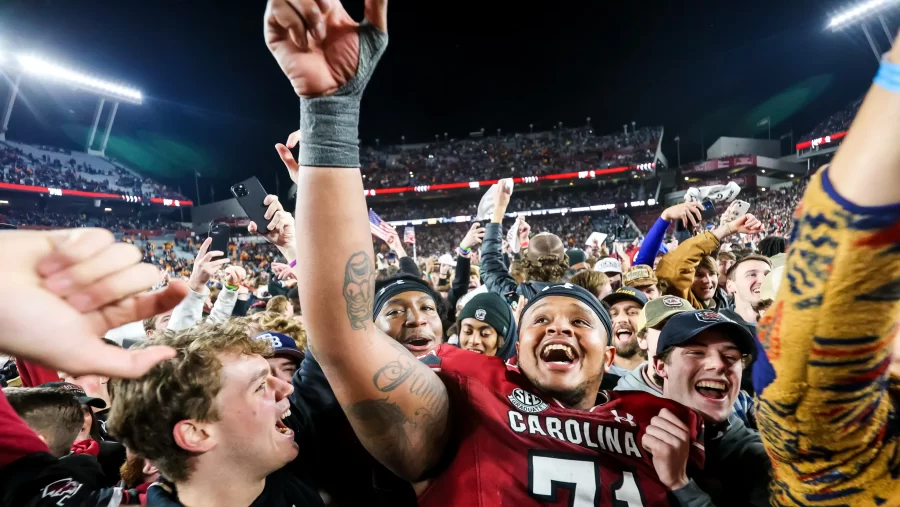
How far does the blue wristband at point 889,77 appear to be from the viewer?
73 cm

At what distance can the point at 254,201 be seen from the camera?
2732mm

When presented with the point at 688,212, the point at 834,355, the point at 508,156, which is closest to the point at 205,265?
the point at 834,355

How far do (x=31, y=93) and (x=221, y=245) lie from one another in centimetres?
3957

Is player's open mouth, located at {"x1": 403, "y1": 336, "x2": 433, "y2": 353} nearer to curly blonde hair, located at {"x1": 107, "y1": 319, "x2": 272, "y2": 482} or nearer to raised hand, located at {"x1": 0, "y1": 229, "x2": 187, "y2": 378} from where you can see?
curly blonde hair, located at {"x1": 107, "y1": 319, "x2": 272, "y2": 482}

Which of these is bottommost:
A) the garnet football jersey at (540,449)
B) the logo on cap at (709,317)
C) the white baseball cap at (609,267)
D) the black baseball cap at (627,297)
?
the garnet football jersey at (540,449)

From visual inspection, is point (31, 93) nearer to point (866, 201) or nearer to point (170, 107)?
point (170, 107)

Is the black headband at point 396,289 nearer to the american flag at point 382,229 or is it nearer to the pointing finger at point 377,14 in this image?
the pointing finger at point 377,14

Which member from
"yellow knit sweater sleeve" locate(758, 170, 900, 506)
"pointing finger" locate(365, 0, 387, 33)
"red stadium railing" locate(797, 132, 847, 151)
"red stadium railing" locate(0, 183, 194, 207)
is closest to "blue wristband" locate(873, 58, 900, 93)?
"yellow knit sweater sleeve" locate(758, 170, 900, 506)

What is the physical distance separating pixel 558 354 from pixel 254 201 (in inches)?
76.5

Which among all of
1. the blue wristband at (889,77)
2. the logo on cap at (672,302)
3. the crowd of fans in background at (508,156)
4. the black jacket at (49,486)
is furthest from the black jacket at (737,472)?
the crowd of fans in background at (508,156)

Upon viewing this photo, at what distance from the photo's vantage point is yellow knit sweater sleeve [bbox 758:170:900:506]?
31.2 inches

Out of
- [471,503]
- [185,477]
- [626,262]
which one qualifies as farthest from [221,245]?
[626,262]

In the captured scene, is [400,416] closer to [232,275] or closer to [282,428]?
[282,428]

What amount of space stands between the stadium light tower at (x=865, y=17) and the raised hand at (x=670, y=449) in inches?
1213
